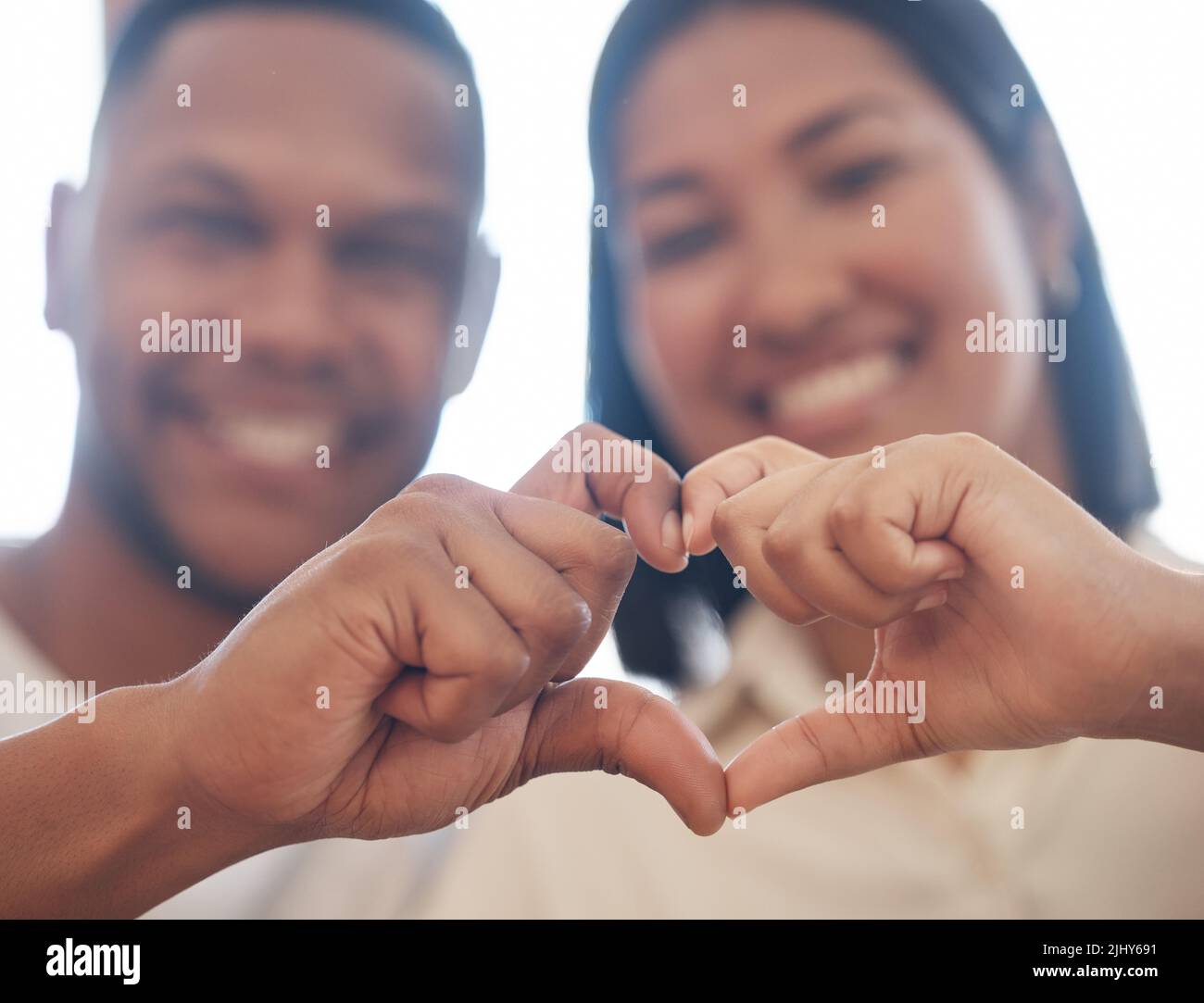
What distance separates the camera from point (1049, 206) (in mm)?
1189

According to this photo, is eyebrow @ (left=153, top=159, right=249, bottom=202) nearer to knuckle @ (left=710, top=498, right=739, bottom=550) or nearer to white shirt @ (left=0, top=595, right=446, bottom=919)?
white shirt @ (left=0, top=595, right=446, bottom=919)

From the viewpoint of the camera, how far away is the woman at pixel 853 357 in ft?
3.58

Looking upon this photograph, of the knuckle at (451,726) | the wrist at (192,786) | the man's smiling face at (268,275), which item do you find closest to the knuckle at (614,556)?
the knuckle at (451,726)

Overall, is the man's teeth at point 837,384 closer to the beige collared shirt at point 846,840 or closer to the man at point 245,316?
the beige collared shirt at point 846,840

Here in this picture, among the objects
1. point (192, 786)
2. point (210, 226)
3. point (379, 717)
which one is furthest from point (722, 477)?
point (210, 226)

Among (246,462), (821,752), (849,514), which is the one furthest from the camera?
(246,462)

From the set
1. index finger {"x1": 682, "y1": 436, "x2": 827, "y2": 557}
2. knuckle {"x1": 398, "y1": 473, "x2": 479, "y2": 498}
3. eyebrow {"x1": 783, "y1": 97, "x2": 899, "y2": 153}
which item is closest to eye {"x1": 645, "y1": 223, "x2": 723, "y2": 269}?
eyebrow {"x1": 783, "y1": 97, "x2": 899, "y2": 153}

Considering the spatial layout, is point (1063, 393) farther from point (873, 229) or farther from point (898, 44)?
point (898, 44)

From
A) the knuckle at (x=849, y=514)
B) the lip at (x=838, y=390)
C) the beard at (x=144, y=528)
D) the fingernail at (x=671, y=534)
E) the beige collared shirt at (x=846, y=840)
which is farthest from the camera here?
the beard at (x=144, y=528)

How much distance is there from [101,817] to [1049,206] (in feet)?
4.10

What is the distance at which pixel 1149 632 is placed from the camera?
0.54 metres

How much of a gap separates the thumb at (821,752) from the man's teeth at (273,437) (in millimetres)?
905

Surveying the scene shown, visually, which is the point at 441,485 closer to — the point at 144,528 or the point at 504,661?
the point at 504,661

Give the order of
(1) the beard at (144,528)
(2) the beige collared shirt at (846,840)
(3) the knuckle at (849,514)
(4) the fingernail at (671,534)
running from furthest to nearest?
(1) the beard at (144,528) < (2) the beige collared shirt at (846,840) < (4) the fingernail at (671,534) < (3) the knuckle at (849,514)
